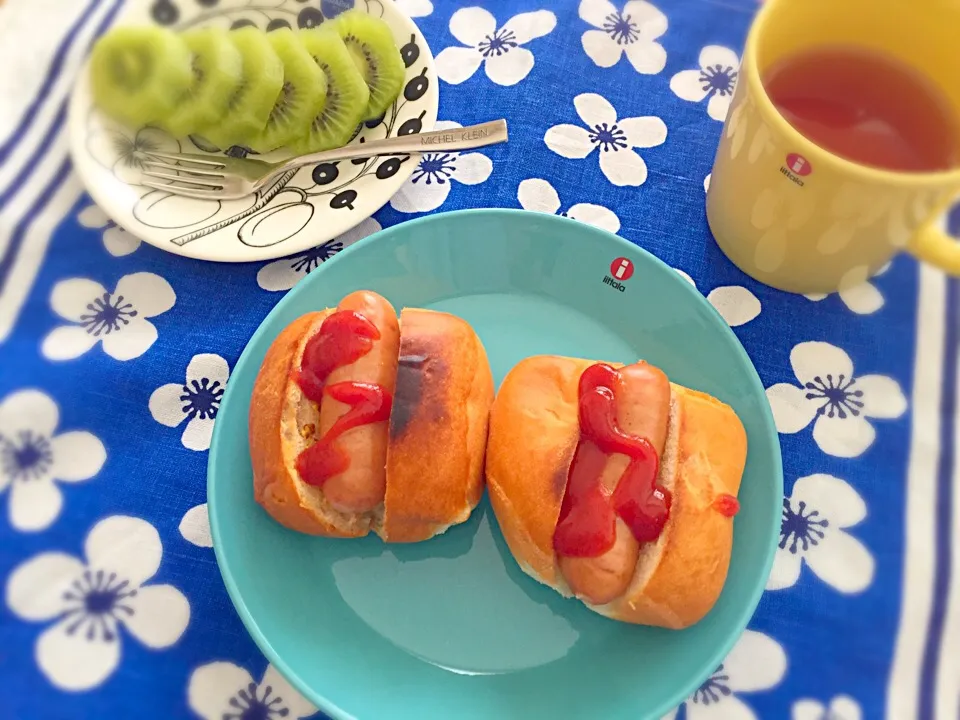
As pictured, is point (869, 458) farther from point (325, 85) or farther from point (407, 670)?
point (325, 85)

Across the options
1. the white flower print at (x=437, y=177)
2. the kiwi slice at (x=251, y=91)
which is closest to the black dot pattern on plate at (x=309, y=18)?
the kiwi slice at (x=251, y=91)

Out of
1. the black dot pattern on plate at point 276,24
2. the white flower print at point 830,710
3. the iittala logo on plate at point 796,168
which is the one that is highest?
the black dot pattern on plate at point 276,24

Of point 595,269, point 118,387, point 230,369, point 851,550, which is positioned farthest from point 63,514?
point 851,550

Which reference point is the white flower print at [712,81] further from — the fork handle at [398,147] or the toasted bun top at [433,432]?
the toasted bun top at [433,432]

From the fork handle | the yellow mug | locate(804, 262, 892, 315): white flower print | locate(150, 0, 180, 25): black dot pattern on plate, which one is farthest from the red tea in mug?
locate(150, 0, 180, 25): black dot pattern on plate

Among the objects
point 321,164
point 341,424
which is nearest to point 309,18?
point 321,164

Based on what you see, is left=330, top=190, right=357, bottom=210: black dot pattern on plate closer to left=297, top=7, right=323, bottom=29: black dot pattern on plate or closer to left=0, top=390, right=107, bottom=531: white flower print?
left=297, top=7, right=323, bottom=29: black dot pattern on plate

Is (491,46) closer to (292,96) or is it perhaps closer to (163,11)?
(292,96)
